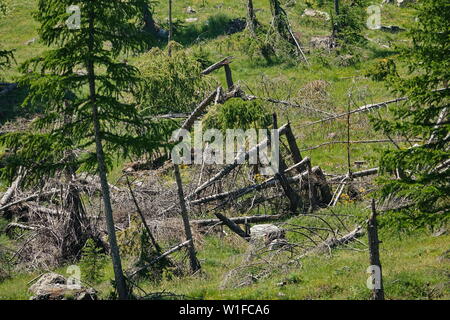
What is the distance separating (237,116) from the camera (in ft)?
78.9

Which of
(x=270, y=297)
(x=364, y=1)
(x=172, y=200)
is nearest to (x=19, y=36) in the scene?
(x=364, y=1)

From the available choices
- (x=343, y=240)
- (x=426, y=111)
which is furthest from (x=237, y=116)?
(x=426, y=111)

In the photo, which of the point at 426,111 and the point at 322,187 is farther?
the point at 322,187

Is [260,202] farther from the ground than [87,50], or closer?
closer

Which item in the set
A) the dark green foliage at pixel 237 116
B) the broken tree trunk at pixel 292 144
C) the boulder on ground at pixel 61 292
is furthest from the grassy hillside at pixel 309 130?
the dark green foliage at pixel 237 116

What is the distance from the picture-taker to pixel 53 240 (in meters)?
23.0

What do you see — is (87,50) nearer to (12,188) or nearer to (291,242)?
(291,242)

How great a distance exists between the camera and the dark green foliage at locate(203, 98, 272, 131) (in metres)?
23.8

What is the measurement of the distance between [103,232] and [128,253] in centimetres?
325

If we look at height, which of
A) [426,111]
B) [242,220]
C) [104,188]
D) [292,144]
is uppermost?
[426,111]

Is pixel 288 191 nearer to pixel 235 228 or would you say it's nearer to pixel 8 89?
pixel 235 228

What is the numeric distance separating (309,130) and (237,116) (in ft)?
24.3

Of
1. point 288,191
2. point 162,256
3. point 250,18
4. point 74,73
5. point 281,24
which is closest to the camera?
point 74,73

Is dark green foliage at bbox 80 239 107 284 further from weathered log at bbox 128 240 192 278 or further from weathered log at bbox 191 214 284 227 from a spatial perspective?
weathered log at bbox 191 214 284 227
